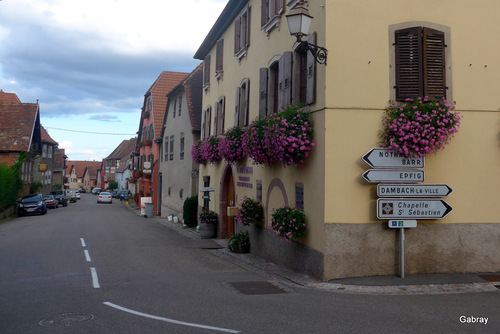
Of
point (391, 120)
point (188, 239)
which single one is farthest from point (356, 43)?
point (188, 239)

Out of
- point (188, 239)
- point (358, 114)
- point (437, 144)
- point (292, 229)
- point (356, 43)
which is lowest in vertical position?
point (188, 239)

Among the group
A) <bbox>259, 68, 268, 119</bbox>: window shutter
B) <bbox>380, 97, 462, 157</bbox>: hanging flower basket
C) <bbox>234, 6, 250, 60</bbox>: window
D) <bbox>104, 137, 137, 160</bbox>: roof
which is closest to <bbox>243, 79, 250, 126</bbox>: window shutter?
<bbox>234, 6, 250, 60</bbox>: window

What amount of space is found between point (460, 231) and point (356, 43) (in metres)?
4.50

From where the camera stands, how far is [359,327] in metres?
5.93

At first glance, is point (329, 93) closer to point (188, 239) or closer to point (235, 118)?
point (235, 118)

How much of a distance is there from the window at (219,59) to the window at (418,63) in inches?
411

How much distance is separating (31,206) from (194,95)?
51.3 ft

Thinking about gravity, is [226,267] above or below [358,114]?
below

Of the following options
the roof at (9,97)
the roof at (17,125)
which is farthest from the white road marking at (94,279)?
the roof at (9,97)

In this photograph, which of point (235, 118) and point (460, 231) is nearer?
point (460, 231)

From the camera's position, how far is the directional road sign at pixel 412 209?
28.9 feet

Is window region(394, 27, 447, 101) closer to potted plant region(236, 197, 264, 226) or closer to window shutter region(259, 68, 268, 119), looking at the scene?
window shutter region(259, 68, 268, 119)

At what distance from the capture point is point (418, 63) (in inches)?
363

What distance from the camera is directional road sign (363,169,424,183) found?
8.84 meters
